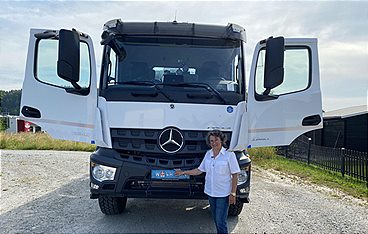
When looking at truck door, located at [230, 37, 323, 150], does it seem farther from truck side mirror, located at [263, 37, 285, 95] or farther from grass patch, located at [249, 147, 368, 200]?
grass patch, located at [249, 147, 368, 200]

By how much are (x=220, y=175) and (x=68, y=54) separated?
8.05ft

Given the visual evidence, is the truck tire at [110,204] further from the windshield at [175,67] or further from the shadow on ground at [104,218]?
the windshield at [175,67]

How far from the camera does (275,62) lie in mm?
4723

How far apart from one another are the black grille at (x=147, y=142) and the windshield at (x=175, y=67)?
525 mm

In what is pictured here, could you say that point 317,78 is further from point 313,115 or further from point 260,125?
point 260,125

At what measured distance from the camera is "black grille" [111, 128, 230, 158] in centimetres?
478

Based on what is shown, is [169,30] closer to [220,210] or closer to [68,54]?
[68,54]

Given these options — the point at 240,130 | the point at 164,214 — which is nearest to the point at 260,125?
the point at 240,130

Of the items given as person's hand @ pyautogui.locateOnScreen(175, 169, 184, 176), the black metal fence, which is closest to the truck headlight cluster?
person's hand @ pyautogui.locateOnScreen(175, 169, 184, 176)

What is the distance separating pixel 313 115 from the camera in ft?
17.0

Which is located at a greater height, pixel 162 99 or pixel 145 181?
pixel 162 99

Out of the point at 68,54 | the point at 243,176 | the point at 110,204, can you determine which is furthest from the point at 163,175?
the point at 68,54

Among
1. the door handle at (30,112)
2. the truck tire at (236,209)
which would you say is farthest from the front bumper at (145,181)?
the door handle at (30,112)

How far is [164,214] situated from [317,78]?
3.25 m
